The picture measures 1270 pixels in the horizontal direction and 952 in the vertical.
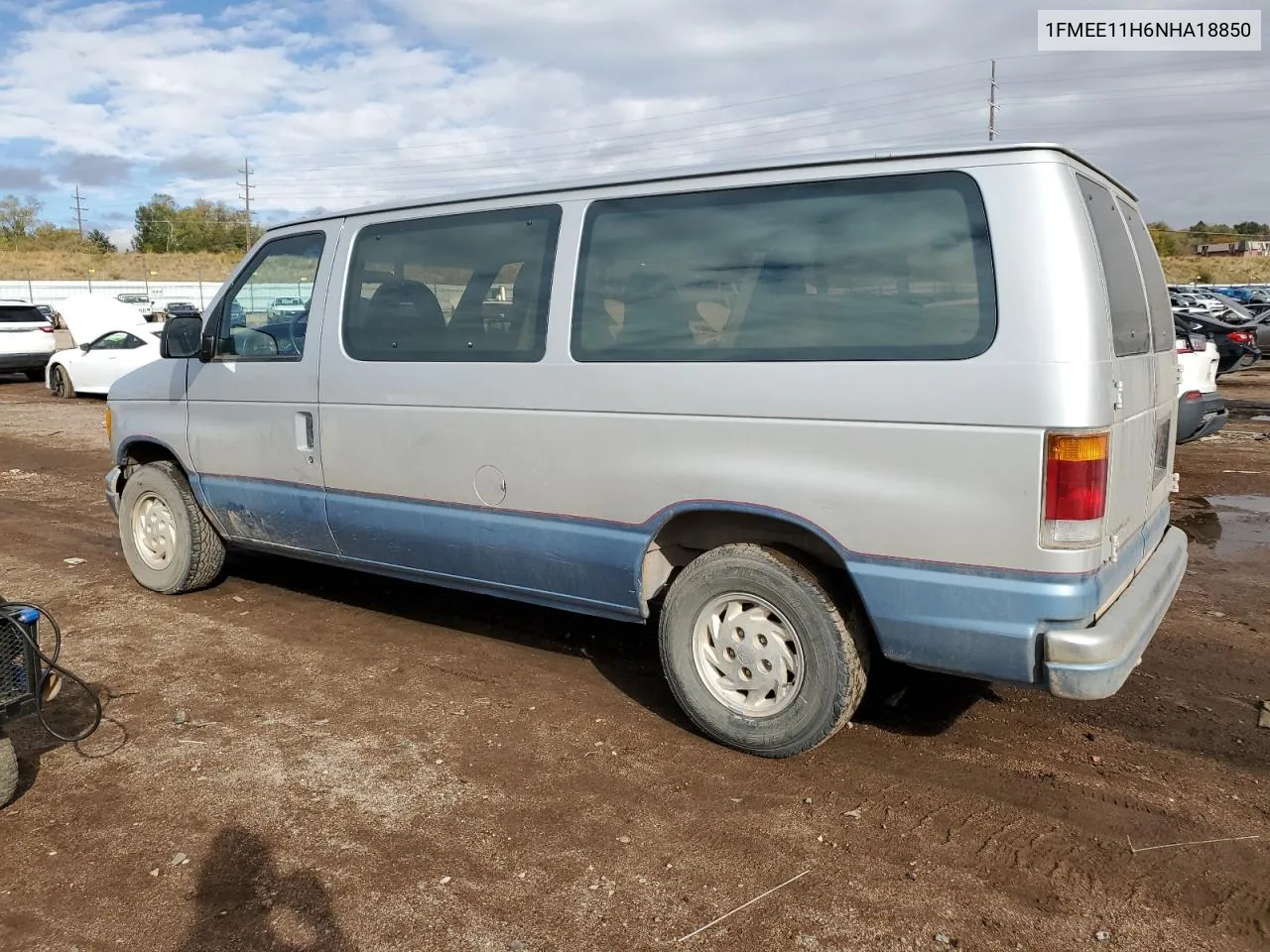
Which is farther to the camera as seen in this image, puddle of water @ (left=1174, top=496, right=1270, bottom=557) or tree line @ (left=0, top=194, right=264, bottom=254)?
tree line @ (left=0, top=194, right=264, bottom=254)

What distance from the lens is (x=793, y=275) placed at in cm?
370

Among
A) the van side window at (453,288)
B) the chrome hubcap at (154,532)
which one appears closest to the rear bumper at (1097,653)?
the van side window at (453,288)

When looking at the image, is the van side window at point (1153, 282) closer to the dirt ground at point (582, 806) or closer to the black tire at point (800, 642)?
the dirt ground at point (582, 806)

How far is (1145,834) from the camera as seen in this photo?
3379 mm

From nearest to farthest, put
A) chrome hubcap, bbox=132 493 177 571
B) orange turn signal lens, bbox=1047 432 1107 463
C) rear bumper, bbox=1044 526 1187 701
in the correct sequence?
1. orange turn signal lens, bbox=1047 432 1107 463
2. rear bumper, bbox=1044 526 1187 701
3. chrome hubcap, bbox=132 493 177 571

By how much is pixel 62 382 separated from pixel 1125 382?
794 inches

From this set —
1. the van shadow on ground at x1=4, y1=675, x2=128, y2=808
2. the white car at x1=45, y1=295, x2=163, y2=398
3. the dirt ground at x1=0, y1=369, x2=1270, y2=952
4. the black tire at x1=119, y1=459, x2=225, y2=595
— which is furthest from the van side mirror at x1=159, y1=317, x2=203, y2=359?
the white car at x1=45, y1=295, x2=163, y2=398

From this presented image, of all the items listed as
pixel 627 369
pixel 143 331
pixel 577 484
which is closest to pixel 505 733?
pixel 577 484

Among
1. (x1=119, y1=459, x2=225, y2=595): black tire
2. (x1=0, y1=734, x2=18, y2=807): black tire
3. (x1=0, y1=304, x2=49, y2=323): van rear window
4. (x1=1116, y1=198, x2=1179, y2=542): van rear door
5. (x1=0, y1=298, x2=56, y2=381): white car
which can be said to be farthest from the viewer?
(x1=0, y1=304, x2=49, y2=323): van rear window

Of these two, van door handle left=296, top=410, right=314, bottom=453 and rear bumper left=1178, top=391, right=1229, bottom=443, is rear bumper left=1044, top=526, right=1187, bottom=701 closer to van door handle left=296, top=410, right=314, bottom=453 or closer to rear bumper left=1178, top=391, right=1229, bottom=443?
van door handle left=296, top=410, right=314, bottom=453

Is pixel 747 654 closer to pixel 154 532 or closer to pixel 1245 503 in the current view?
pixel 154 532

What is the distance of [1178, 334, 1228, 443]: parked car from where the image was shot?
359 inches

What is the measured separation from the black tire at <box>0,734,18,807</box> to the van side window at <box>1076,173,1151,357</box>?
4010 mm

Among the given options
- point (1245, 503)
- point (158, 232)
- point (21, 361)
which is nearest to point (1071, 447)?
point (1245, 503)
